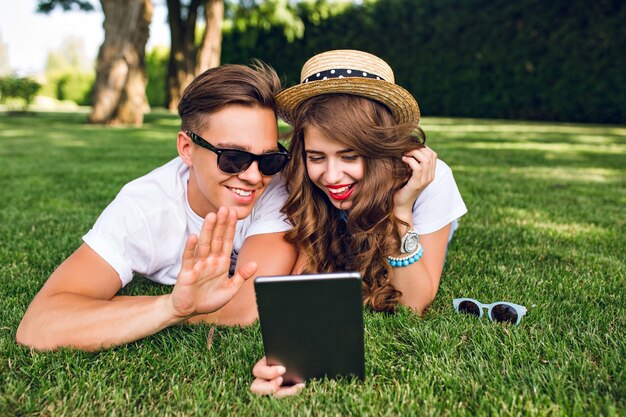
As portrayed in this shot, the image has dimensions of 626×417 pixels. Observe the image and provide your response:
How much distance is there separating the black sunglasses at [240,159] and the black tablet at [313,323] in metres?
1.00

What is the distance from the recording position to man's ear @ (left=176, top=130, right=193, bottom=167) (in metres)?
2.83

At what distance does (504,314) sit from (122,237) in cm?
197

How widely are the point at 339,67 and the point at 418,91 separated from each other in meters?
20.8

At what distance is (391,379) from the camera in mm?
2111

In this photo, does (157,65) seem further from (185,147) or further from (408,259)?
(408,259)

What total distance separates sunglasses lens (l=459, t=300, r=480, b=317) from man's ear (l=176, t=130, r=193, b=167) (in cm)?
166

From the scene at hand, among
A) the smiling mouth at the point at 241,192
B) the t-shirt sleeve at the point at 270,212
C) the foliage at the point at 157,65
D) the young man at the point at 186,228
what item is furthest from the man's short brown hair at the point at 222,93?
the foliage at the point at 157,65

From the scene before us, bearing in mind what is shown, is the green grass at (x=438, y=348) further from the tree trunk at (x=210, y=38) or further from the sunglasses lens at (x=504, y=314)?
the tree trunk at (x=210, y=38)

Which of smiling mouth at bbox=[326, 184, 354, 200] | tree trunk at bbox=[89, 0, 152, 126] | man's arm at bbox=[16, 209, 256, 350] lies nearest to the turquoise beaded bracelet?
smiling mouth at bbox=[326, 184, 354, 200]

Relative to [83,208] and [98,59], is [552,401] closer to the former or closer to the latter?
[83,208]

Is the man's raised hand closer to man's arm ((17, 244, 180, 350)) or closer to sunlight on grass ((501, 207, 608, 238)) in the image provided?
man's arm ((17, 244, 180, 350))

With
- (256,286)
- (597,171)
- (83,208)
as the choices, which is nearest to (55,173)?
(83,208)

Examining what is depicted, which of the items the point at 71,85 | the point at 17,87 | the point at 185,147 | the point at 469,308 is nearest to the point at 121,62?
the point at 17,87

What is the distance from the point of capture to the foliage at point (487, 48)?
17.4 meters
